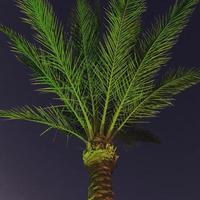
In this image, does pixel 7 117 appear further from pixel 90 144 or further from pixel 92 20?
pixel 92 20

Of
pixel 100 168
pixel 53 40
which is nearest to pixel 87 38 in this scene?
pixel 53 40

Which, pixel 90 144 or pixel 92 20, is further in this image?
pixel 92 20

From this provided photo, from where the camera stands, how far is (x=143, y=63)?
44.6 ft

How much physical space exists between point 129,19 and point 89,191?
418 centimetres

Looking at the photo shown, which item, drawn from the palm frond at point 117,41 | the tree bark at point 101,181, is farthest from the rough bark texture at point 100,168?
the palm frond at point 117,41

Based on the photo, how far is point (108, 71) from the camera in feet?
44.6

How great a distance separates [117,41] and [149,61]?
93cm

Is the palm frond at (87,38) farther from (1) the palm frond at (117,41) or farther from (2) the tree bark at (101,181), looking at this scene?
(2) the tree bark at (101,181)

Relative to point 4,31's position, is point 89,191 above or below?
below

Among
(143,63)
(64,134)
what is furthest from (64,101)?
(143,63)

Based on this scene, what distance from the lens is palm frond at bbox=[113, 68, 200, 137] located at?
13.7m

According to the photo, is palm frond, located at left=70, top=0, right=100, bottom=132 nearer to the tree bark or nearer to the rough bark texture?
the rough bark texture

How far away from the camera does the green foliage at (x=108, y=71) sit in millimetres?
13367

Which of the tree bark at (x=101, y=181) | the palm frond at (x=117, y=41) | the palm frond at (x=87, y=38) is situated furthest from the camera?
the palm frond at (x=87, y=38)
